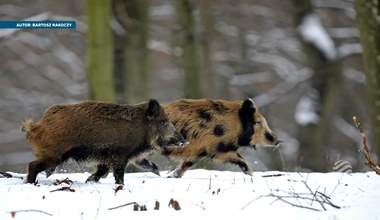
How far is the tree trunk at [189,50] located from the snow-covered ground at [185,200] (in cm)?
835

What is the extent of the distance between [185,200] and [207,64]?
511 inches

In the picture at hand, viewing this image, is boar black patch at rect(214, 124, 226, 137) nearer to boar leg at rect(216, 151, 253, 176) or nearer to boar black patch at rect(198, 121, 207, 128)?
boar black patch at rect(198, 121, 207, 128)

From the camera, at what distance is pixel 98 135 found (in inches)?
355

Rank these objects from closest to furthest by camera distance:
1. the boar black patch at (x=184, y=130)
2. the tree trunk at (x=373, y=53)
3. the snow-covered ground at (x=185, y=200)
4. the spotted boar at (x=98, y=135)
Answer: the snow-covered ground at (x=185, y=200)
the spotted boar at (x=98, y=135)
the boar black patch at (x=184, y=130)
the tree trunk at (x=373, y=53)

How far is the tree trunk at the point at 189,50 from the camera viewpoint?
17.5 metres

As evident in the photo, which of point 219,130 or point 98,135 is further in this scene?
point 219,130

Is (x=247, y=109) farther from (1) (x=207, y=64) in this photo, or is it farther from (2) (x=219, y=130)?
Result: (1) (x=207, y=64)

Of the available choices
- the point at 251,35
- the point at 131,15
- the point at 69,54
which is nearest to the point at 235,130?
the point at 131,15

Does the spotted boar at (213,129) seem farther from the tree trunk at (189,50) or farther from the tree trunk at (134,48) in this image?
the tree trunk at (134,48)

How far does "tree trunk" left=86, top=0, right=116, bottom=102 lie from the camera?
1557 centimetres

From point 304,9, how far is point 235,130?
9393 mm

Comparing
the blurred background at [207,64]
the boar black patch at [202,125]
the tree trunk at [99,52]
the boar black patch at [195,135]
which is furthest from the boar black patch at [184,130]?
the tree trunk at [99,52]

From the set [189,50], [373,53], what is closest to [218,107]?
[373,53]

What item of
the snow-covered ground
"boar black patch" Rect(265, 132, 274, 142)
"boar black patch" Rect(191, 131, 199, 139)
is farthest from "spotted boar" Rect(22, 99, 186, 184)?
"boar black patch" Rect(265, 132, 274, 142)
